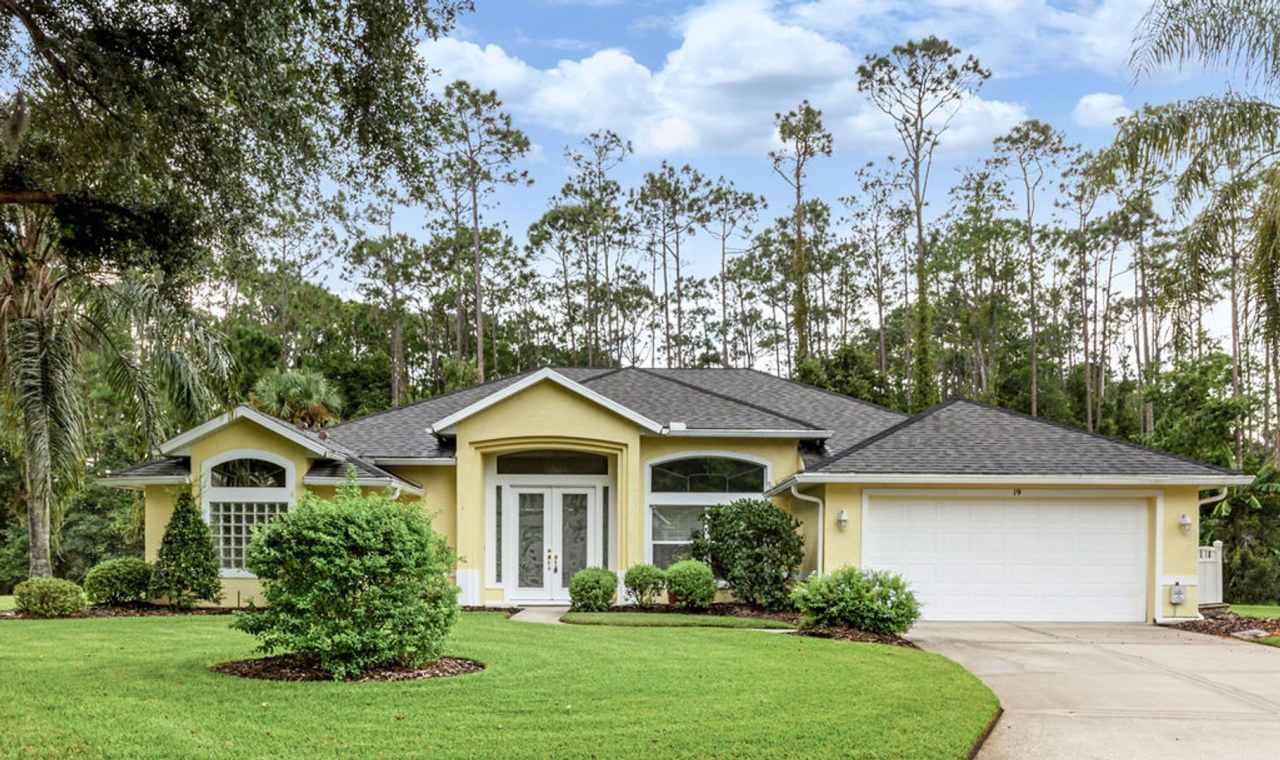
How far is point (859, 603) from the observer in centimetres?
1277

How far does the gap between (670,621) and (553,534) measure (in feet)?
14.0

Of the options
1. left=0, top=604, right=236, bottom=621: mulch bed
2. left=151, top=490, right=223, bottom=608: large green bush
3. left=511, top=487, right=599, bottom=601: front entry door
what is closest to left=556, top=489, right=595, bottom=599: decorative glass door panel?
left=511, top=487, right=599, bottom=601: front entry door

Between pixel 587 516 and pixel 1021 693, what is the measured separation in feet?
34.4

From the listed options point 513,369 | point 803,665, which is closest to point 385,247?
point 513,369

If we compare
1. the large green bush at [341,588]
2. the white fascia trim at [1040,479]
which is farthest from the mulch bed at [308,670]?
the white fascia trim at [1040,479]

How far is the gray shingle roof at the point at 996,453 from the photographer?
16.1 metres

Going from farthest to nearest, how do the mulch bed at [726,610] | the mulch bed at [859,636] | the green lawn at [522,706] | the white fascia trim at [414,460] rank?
the white fascia trim at [414,460]
the mulch bed at [726,610]
the mulch bed at [859,636]
the green lawn at [522,706]

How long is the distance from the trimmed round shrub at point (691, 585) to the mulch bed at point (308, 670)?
706cm

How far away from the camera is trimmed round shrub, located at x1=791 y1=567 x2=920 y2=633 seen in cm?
1271

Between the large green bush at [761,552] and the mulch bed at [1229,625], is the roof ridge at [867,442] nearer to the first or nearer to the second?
the large green bush at [761,552]

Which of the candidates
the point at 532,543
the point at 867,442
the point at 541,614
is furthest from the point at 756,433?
the point at 541,614

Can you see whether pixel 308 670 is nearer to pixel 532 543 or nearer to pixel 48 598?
pixel 48 598

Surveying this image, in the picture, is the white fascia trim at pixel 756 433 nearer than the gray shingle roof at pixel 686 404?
Yes

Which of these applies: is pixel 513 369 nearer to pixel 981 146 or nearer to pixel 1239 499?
pixel 981 146
